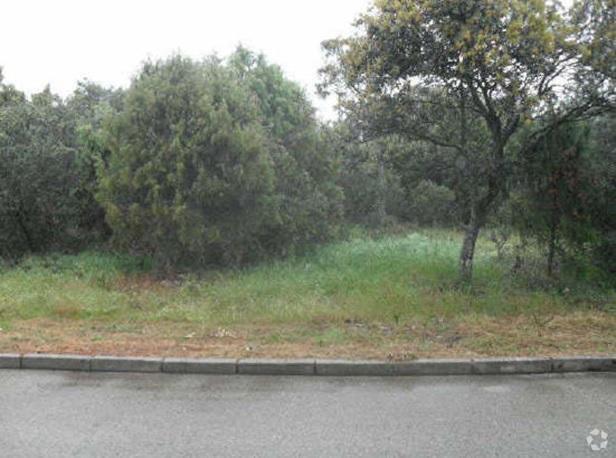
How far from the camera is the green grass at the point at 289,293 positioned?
741cm

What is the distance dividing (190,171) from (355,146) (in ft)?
9.49

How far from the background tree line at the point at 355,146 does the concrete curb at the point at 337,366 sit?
3340mm

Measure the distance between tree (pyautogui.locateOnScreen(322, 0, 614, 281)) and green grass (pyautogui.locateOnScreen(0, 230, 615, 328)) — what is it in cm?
101

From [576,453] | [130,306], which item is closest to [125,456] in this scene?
[576,453]

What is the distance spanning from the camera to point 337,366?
5.58 metres

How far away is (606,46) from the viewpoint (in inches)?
287

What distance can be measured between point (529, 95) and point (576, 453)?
5055 mm

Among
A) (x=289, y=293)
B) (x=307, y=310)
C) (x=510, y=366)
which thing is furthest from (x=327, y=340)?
(x=289, y=293)

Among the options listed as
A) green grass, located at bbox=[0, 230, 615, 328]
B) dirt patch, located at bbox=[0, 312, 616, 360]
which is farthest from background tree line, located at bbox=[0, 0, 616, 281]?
dirt patch, located at bbox=[0, 312, 616, 360]

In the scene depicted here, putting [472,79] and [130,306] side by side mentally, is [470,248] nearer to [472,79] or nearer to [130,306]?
[472,79]

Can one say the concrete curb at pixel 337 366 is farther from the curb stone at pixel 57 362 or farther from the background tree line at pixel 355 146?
the background tree line at pixel 355 146

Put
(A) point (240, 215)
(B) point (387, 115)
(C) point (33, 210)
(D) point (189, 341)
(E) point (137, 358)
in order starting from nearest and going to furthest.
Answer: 1. (E) point (137, 358)
2. (D) point (189, 341)
3. (B) point (387, 115)
4. (A) point (240, 215)
5. (C) point (33, 210)

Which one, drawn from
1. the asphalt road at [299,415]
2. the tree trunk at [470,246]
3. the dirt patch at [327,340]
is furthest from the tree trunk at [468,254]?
the asphalt road at [299,415]

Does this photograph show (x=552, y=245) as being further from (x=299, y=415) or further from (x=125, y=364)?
(x=125, y=364)
